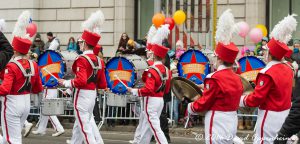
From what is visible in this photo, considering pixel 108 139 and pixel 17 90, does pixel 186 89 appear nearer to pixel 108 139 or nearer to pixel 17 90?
pixel 17 90

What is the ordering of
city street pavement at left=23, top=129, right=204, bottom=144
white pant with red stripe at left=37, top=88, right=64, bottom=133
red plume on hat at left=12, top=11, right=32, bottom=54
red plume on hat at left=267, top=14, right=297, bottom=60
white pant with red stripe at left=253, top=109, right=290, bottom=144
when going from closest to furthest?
white pant with red stripe at left=253, top=109, right=290, bottom=144 < red plume on hat at left=267, top=14, right=297, bottom=60 < red plume on hat at left=12, top=11, right=32, bottom=54 < city street pavement at left=23, top=129, right=204, bottom=144 < white pant with red stripe at left=37, top=88, right=64, bottom=133

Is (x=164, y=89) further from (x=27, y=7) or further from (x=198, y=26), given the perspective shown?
(x=27, y=7)

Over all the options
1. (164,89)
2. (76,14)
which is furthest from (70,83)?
(76,14)

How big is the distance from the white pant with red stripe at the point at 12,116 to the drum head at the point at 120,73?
5540 mm

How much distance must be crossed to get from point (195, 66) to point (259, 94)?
7858mm

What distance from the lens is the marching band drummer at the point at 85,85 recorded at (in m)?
12.6

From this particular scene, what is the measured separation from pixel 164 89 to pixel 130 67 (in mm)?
3551

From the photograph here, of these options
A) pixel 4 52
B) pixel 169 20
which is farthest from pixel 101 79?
pixel 169 20

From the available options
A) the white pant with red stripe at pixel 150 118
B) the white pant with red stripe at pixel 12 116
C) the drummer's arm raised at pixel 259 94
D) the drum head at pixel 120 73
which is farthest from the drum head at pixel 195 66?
the drummer's arm raised at pixel 259 94

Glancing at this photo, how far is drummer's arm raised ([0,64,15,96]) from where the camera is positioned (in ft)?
37.4

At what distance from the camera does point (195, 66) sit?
17.5m

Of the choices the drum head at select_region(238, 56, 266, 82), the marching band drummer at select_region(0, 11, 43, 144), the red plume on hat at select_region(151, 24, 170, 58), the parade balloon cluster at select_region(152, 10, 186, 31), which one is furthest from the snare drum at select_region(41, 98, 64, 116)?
the parade balloon cluster at select_region(152, 10, 186, 31)

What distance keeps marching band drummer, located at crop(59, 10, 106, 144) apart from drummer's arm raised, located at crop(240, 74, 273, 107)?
335 cm

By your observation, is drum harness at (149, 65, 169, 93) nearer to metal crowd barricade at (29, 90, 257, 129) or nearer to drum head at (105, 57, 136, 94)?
drum head at (105, 57, 136, 94)
